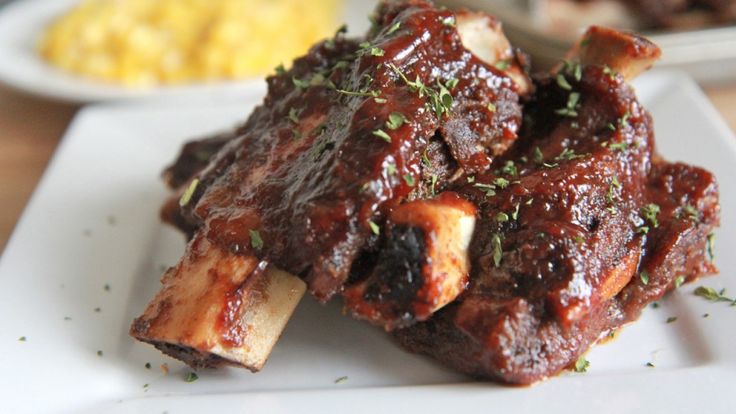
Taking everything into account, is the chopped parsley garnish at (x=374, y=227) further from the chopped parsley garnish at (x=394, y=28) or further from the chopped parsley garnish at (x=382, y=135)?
the chopped parsley garnish at (x=394, y=28)

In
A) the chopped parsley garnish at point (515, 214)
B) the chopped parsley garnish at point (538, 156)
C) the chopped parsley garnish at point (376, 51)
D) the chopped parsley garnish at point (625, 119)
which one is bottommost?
the chopped parsley garnish at point (515, 214)

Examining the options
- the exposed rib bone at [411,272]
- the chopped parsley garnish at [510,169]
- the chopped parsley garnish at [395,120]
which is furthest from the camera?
the chopped parsley garnish at [510,169]

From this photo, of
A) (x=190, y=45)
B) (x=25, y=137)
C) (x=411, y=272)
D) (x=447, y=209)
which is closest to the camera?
(x=411, y=272)

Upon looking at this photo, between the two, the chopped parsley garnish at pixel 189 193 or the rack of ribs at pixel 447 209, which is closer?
the rack of ribs at pixel 447 209

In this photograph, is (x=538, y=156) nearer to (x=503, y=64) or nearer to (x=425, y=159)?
(x=503, y=64)

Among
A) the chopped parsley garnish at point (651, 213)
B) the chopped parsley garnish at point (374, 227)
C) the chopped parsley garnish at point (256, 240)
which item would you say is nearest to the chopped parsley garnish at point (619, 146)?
the chopped parsley garnish at point (651, 213)

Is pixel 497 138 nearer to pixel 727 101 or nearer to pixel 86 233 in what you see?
pixel 86 233

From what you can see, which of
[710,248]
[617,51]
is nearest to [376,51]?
[617,51]

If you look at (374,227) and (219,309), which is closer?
(374,227)
